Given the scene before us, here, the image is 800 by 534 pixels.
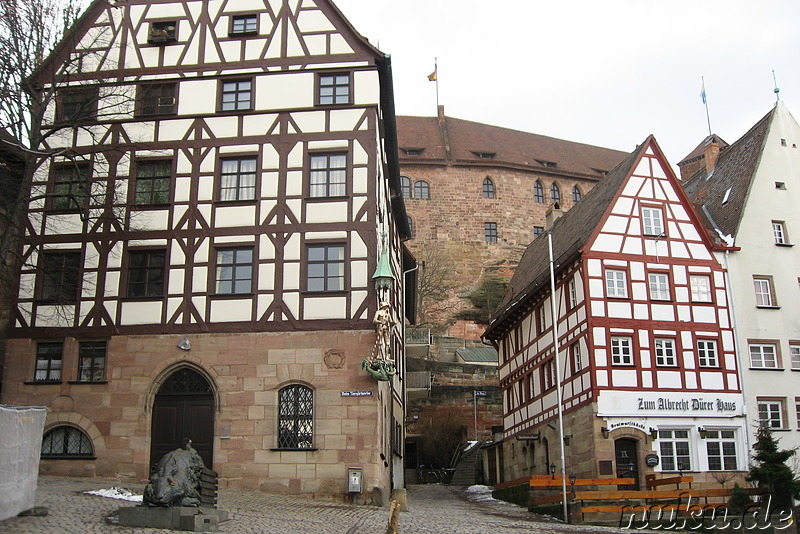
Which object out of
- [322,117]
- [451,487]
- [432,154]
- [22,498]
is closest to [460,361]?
[451,487]

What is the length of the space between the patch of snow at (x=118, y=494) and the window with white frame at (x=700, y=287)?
18.3 metres

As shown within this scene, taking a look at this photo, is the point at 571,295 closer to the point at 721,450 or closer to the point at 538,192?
the point at 721,450

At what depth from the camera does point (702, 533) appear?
849 inches

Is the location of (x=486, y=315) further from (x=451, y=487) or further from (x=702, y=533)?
(x=702, y=533)

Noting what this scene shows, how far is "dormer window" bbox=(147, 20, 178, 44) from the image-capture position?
85.8 feet

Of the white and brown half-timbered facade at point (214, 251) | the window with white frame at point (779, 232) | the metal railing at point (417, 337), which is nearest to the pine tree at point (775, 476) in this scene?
the white and brown half-timbered facade at point (214, 251)

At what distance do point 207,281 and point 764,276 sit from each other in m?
18.4

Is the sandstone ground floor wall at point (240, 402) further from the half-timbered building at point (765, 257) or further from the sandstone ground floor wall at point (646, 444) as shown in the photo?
the half-timbered building at point (765, 257)

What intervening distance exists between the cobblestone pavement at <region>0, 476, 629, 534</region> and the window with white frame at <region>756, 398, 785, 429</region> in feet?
27.8

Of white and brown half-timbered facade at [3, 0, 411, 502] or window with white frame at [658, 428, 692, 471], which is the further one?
window with white frame at [658, 428, 692, 471]

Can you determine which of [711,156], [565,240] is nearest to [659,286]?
[565,240]

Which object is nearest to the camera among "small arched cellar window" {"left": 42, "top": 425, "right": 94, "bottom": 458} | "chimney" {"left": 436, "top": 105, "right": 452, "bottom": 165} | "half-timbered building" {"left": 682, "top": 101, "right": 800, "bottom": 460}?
"small arched cellar window" {"left": 42, "top": 425, "right": 94, "bottom": 458}

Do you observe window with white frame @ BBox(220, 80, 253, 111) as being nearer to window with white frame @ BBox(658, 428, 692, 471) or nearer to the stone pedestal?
the stone pedestal

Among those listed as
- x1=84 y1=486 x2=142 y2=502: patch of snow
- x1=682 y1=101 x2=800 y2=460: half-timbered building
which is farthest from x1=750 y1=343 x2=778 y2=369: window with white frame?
x1=84 y1=486 x2=142 y2=502: patch of snow
